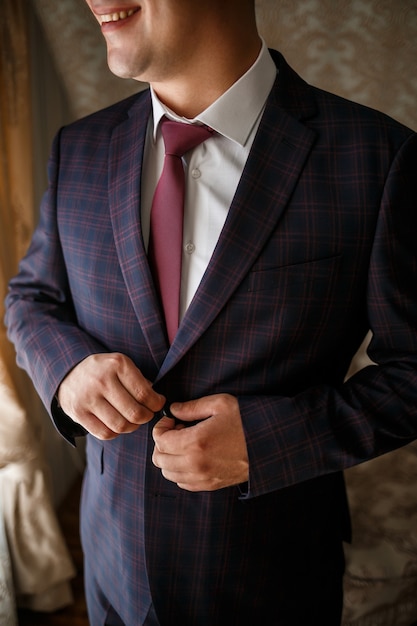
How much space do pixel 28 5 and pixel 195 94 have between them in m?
1.03

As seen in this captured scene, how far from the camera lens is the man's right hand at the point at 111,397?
0.92 metres

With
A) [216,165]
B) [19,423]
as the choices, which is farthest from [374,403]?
[19,423]

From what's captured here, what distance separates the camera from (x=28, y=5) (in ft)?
5.58

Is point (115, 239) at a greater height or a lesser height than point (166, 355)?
greater

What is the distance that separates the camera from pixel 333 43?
5.34 ft

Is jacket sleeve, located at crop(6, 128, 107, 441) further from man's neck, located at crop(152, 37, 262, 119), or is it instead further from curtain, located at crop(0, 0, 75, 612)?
curtain, located at crop(0, 0, 75, 612)

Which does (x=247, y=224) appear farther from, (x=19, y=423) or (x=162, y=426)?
(x=19, y=423)

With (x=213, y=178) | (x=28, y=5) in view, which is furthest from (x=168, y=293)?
(x=28, y=5)

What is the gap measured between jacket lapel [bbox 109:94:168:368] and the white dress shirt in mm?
70

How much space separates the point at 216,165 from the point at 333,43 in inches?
34.9

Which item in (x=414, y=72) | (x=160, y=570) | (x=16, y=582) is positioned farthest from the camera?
(x=16, y=582)

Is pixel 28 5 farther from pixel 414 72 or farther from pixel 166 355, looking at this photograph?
pixel 166 355

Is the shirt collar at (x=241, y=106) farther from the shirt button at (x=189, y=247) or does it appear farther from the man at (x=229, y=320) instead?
the shirt button at (x=189, y=247)

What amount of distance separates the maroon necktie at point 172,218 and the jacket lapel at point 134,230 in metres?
0.03
